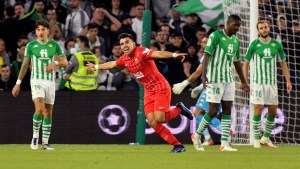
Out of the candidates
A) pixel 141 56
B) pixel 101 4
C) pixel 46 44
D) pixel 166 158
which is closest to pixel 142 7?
pixel 101 4

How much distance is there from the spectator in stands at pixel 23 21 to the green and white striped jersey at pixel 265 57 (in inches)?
235

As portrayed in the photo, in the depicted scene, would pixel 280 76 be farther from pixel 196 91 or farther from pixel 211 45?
pixel 211 45

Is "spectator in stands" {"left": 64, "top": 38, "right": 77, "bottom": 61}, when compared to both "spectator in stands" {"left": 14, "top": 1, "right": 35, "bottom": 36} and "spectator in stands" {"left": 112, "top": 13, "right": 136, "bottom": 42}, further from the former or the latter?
"spectator in stands" {"left": 112, "top": 13, "right": 136, "bottom": 42}

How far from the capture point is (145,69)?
15.0 metres

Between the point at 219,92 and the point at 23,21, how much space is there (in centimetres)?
686

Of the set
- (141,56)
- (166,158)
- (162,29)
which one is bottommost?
(166,158)

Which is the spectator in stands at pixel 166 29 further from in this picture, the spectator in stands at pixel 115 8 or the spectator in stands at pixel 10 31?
the spectator in stands at pixel 10 31

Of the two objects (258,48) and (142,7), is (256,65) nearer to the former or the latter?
(258,48)

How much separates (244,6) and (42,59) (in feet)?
15.9

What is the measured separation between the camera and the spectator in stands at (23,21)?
70.8 ft

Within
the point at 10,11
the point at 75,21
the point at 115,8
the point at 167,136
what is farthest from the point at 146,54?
the point at 115,8

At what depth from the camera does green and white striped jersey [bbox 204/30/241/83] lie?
16.1m

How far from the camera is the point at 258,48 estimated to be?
Answer: 57.4 feet

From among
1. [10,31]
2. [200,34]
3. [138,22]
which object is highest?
[138,22]
